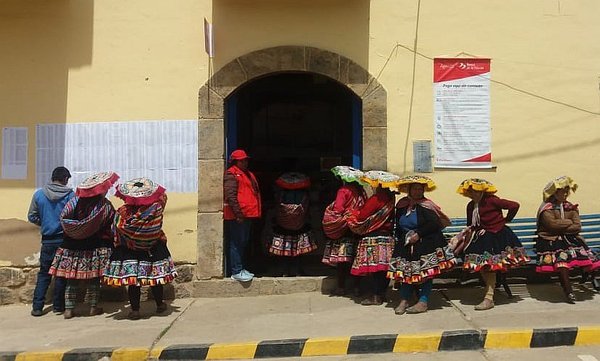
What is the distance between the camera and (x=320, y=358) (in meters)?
4.50

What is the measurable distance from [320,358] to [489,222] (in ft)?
7.68

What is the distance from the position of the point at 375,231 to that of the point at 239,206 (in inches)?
65.1

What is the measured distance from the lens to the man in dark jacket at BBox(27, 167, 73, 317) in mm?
5785

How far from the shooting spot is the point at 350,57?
21.2 feet

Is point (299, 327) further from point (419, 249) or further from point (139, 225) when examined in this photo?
point (139, 225)

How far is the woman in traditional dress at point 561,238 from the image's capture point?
548 cm

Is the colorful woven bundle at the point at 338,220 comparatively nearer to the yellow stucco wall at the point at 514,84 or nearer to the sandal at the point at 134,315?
the yellow stucco wall at the point at 514,84

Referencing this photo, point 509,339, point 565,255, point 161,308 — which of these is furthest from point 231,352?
point 565,255

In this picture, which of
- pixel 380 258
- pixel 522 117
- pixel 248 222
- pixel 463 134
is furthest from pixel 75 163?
pixel 522 117

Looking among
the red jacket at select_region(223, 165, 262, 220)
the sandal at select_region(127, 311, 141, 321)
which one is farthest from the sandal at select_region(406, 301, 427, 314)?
the sandal at select_region(127, 311, 141, 321)

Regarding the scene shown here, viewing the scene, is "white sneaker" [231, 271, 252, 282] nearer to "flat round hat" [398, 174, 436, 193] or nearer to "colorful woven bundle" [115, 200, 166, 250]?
"colorful woven bundle" [115, 200, 166, 250]

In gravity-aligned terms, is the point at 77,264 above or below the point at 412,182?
below

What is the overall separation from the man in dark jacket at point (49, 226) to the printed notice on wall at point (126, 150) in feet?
2.11

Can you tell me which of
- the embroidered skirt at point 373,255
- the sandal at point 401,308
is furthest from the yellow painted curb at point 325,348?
the embroidered skirt at point 373,255
